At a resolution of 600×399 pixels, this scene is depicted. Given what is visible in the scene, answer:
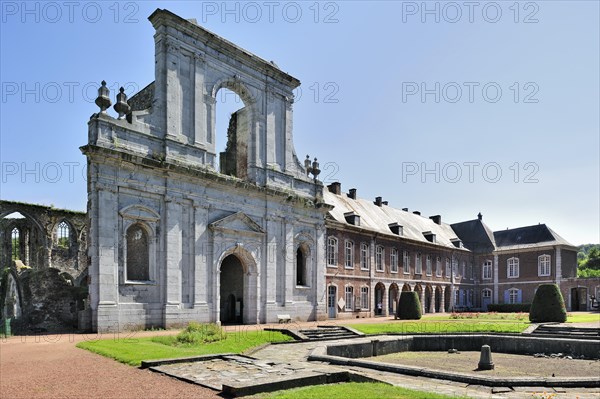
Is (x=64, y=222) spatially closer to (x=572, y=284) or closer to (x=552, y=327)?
(x=552, y=327)

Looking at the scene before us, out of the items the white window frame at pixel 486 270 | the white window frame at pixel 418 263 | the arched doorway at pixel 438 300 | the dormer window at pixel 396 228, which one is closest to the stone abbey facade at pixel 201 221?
the dormer window at pixel 396 228

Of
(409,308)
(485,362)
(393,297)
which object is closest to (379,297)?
(393,297)

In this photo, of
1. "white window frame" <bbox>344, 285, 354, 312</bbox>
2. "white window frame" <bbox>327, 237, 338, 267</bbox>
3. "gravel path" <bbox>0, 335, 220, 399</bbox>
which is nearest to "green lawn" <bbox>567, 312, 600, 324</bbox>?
"white window frame" <bbox>344, 285, 354, 312</bbox>

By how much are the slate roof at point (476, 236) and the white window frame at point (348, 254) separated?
20567 millimetres

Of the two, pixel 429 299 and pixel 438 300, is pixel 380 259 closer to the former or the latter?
pixel 429 299

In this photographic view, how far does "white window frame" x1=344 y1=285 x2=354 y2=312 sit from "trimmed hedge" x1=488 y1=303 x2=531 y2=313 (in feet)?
58.7

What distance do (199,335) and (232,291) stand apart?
10.1 m

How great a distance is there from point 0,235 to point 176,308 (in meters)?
19.0

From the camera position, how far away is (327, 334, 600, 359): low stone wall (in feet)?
55.5

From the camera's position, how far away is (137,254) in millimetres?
20625

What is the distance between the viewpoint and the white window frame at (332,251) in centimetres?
3206

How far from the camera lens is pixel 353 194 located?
4072 cm

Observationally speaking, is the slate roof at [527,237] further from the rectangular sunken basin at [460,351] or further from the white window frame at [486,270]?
the rectangular sunken basin at [460,351]

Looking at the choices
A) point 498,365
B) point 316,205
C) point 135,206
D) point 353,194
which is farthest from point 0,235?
point 498,365
